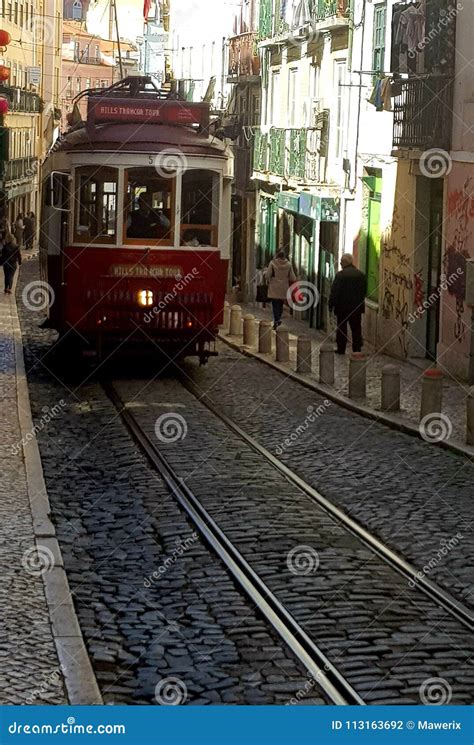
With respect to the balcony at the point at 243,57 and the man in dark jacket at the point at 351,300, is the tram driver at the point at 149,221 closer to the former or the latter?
the man in dark jacket at the point at 351,300

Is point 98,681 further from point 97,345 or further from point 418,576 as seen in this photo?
point 97,345

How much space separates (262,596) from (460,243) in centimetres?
1462

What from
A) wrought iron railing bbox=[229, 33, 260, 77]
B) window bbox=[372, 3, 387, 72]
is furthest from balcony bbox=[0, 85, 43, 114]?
window bbox=[372, 3, 387, 72]

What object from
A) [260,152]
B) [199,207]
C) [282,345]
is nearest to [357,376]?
[199,207]

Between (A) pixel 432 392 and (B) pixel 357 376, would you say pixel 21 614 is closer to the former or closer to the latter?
(A) pixel 432 392

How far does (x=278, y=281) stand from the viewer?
29109 millimetres

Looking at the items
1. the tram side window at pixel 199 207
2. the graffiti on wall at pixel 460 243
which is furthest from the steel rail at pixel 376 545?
the graffiti on wall at pixel 460 243

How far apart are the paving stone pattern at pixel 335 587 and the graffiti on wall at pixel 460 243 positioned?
27.7 feet

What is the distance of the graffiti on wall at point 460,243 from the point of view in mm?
23000

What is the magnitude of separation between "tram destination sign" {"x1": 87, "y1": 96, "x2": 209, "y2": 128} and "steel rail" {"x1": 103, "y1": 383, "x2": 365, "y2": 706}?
23.5 ft

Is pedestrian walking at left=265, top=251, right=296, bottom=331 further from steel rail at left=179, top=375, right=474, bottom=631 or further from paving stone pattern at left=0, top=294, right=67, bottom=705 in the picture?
paving stone pattern at left=0, top=294, right=67, bottom=705

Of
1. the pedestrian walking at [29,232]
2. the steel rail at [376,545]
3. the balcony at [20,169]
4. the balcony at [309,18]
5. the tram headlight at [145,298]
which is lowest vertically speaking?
the pedestrian walking at [29,232]

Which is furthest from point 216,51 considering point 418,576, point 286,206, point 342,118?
point 418,576

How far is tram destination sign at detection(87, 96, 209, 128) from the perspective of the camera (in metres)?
21.1
